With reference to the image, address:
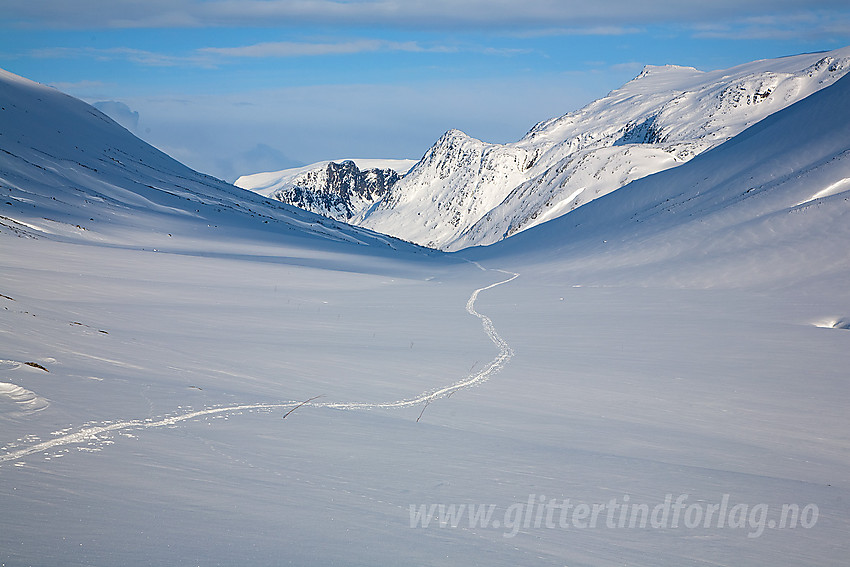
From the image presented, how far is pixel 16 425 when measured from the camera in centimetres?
730

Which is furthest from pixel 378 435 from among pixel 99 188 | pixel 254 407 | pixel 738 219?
pixel 99 188

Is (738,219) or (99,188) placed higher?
(738,219)

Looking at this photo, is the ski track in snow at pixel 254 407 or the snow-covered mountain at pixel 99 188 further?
the snow-covered mountain at pixel 99 188

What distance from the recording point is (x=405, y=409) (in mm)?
11586

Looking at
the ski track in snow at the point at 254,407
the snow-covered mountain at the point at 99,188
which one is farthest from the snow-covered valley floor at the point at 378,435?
the snow-covered mountain at the point at 99,188

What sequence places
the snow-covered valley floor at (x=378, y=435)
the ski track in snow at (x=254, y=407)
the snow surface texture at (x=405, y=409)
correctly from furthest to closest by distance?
the ski track in snow at (x=254, y=407), the snow surface texture at (x=405, y=409), the snow-covered valley floor at (x=378, y=435)

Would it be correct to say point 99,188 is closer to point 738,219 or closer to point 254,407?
point 738,219

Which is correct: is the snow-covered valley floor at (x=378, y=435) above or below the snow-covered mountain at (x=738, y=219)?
below

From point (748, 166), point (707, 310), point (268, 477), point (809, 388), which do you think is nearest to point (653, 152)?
point (748, 166)

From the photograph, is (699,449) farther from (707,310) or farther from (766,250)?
(766,250)

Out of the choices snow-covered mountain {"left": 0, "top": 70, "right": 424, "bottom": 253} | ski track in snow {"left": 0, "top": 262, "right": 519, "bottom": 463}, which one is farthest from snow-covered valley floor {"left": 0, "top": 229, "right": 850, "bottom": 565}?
snow-covered mountain {"left": 0, "top": 70, "right": 424, "bottom": 253}

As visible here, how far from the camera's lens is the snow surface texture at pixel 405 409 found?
6.19 meters

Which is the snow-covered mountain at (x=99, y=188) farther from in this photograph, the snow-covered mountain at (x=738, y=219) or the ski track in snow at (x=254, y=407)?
the ski track in snow at (x=254, y=407)

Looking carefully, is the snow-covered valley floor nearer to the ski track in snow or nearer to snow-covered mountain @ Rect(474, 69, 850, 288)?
the ski track in snow
